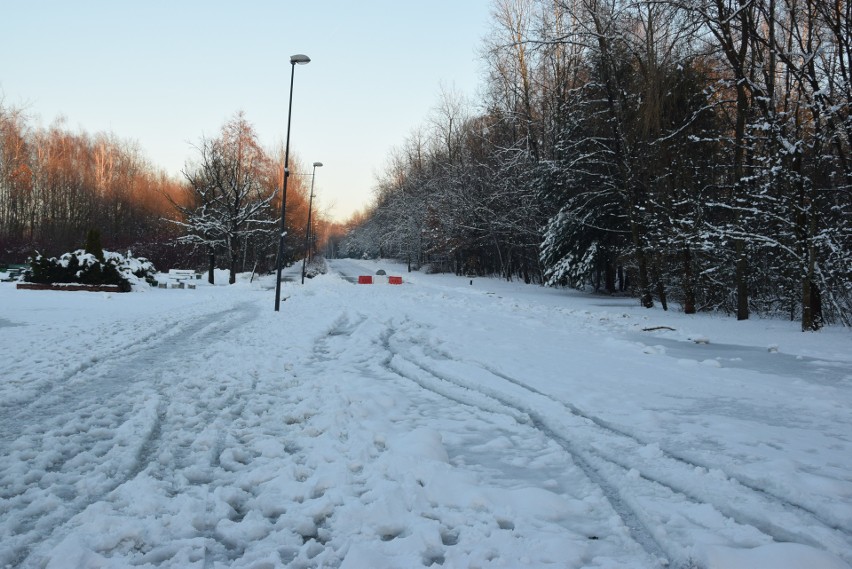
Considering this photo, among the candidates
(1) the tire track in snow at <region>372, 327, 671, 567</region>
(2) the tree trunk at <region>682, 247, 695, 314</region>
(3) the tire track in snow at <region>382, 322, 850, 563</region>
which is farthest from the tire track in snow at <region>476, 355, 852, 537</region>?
(2) the tree trunk at <region>682, 247, 695, 314</region>

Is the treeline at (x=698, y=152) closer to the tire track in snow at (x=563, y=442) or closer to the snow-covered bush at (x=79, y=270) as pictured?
the tire track in snow at (x=563, y=442)

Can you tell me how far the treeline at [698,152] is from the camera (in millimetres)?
11906

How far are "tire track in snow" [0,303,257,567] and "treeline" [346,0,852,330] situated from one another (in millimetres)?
11660

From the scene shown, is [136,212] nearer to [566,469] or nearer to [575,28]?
[575,28]

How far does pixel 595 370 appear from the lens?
25.3ft

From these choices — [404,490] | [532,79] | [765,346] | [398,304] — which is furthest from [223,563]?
[532,79]

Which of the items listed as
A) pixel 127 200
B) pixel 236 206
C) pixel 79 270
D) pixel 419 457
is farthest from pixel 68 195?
pixel 419 457

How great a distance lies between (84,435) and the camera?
14.8ft

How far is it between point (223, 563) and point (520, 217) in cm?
2751

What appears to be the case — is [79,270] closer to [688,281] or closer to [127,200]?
[688,281]

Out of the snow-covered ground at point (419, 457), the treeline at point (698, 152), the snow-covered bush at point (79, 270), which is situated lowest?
the snow-covered ground at point (419, 457)

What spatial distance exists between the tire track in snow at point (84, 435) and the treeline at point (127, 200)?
25.9 metres

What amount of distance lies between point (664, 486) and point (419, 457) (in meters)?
1.84

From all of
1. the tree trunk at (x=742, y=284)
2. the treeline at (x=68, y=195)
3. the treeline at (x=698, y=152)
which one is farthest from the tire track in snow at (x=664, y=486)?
the treeline at (x=68, y=195)
